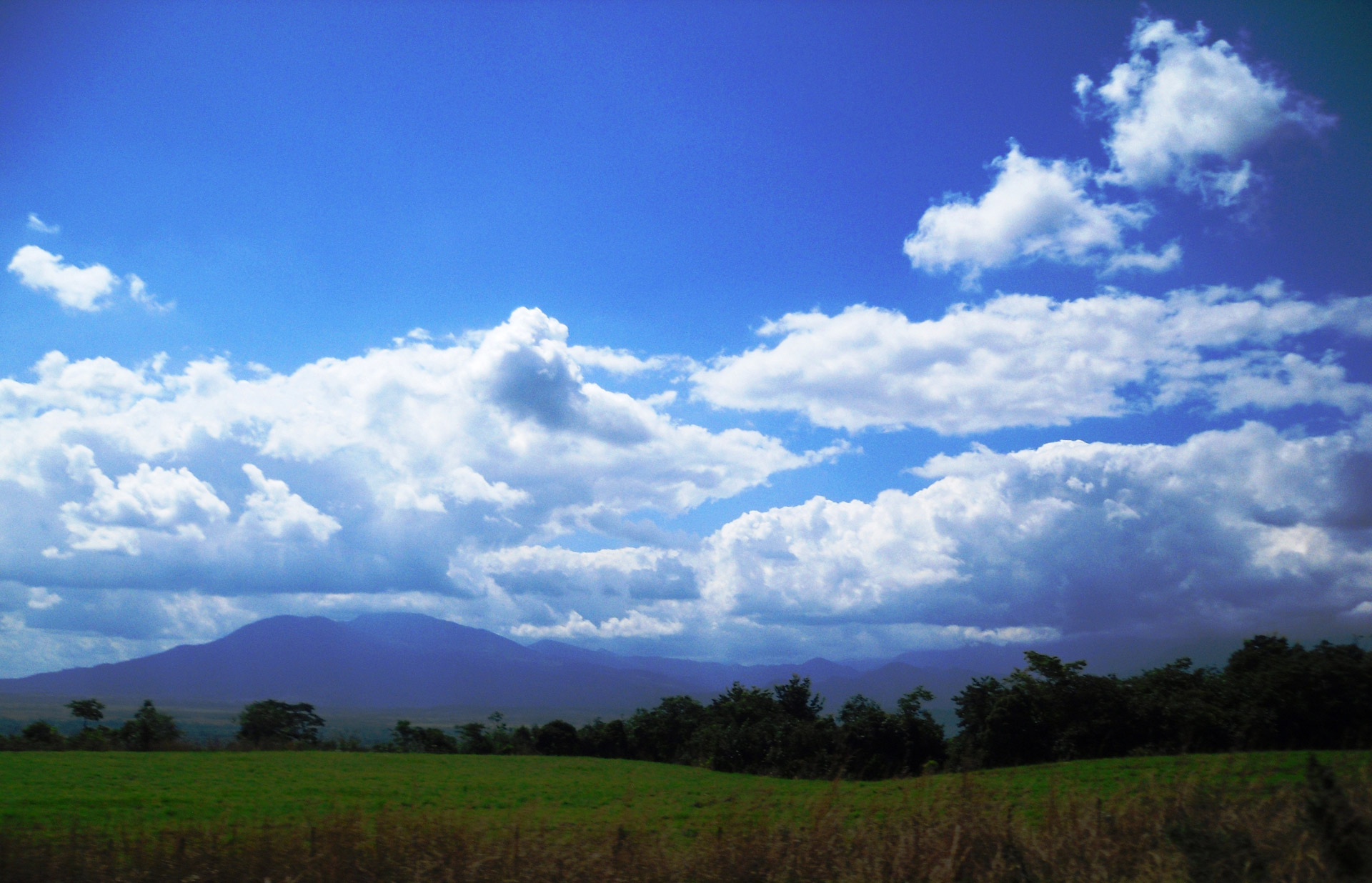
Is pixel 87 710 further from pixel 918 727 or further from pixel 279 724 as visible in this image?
pixel 918 727

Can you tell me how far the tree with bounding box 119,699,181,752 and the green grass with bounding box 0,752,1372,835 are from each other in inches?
241

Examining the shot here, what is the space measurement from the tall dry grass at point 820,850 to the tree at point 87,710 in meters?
44.9

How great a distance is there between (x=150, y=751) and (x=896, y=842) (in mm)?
43179

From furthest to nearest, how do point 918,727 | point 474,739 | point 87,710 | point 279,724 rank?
point 474,739 < point 279,724 < point 87,710 < point 918,727

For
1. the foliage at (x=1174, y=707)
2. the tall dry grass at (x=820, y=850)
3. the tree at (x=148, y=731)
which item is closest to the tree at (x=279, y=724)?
the tree at (x=148, y=731)

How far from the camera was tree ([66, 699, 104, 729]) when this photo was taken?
45.1 metres

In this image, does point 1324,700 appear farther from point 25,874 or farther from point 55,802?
point 55,802

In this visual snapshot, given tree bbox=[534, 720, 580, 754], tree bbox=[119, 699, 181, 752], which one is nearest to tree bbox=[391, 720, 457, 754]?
tree bbox=[534, 720, 580, 754]

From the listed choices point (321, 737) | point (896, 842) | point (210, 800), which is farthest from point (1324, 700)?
point (321, 737)

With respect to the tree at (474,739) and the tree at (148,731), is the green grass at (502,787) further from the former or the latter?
the tree at (474,739)

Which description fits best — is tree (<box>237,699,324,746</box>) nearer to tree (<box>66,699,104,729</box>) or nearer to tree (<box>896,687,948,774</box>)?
tree (<box>66,699,104,729</box>)

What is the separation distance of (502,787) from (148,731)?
93.6 feet

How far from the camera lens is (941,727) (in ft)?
135

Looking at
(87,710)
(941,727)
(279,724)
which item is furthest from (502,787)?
(87,710)
